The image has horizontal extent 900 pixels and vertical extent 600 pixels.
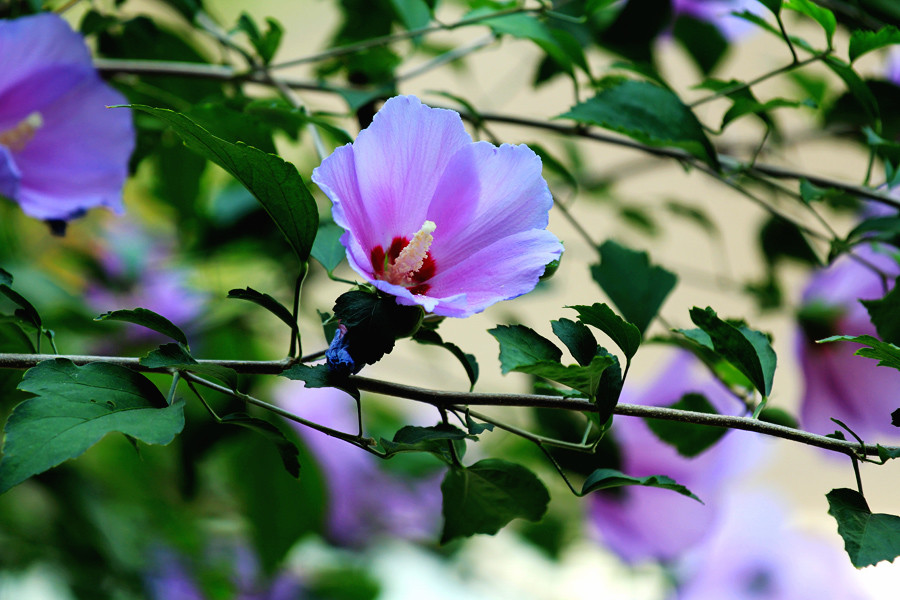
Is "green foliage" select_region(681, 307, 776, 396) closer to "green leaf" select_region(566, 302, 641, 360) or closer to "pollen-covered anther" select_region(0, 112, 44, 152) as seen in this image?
"green leaf" select_region(566, 302, 641, 360)

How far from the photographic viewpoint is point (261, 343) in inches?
29.4

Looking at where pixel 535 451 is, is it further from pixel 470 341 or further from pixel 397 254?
pixel 470 341

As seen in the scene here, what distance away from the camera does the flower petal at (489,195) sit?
9.4 inches

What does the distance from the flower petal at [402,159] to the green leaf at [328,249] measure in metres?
0.02

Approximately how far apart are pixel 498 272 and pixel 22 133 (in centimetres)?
27

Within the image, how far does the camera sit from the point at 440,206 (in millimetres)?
250

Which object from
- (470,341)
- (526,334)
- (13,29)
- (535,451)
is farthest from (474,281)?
(470,341)

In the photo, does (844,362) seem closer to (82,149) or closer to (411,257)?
(411,257)

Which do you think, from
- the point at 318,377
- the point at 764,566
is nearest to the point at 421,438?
the point at 318,377

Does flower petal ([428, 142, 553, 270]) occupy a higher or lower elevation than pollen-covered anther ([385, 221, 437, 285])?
higher

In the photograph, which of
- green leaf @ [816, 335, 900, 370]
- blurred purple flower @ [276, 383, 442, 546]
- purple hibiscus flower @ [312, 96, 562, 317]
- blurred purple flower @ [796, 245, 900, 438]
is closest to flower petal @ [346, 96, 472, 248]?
purple hibiscus flower @ [312, 96, 562, 317]

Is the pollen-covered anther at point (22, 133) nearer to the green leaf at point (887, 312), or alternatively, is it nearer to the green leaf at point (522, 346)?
the green leaf at point (522, 346)

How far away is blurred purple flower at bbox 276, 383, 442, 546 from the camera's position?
0.69 meters

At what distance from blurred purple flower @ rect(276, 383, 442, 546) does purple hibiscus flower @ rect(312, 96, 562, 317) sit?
0.41 metres
